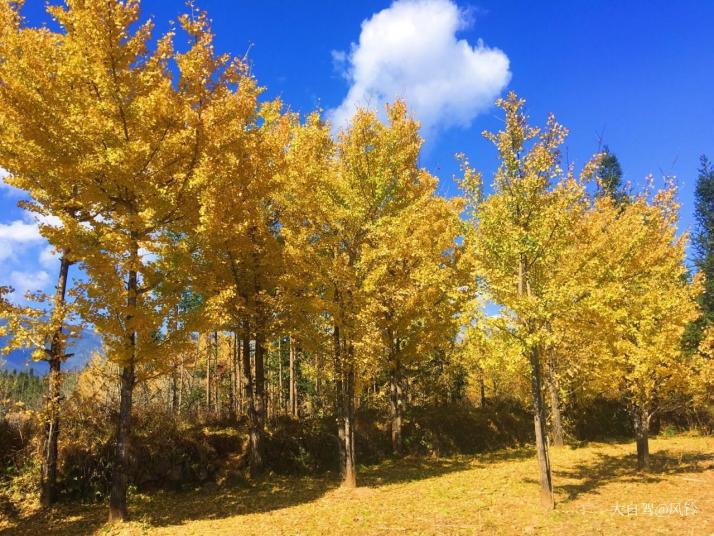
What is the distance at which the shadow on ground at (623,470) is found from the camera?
464 inches

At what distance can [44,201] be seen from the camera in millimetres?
9922

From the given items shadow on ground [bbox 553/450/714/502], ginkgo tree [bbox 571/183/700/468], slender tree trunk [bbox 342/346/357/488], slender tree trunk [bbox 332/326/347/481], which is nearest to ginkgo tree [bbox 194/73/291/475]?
slender tree trunk [bbox 332/326/347/481]

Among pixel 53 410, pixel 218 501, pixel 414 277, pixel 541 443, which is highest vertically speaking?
pixel 414 277

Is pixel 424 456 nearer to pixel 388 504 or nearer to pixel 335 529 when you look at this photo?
pixel 388 504

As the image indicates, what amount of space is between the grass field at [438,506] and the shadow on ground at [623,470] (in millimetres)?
28

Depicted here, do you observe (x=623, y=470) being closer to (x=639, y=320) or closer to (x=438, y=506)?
(x=639, y=320)

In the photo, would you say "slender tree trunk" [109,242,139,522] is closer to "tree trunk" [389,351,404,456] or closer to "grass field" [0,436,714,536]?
"grass field" [0,436,714,536]

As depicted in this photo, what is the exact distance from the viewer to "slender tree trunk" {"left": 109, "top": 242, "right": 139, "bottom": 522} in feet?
29.5

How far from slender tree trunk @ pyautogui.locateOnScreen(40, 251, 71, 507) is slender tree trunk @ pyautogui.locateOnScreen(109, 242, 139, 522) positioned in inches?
68.5

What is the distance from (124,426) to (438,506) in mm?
6920

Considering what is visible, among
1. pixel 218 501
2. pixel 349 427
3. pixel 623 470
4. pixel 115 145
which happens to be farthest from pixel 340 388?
pixel 623 470

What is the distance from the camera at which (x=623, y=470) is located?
544 inches

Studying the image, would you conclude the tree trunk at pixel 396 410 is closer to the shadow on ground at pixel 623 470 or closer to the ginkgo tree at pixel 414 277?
the ginkgo tree at pixel 414 277

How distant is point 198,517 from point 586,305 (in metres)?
9.48
